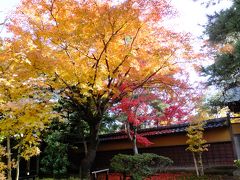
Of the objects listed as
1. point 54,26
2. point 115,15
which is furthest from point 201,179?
point 54,26

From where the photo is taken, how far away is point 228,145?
14.3 m

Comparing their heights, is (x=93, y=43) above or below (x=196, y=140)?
above

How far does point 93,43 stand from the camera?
34.9 feet

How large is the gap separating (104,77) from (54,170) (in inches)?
353

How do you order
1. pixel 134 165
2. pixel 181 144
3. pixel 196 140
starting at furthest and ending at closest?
pixel 181 144, pixel 196 140, pixel 134 165

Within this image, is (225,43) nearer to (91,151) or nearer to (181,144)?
(91,151)

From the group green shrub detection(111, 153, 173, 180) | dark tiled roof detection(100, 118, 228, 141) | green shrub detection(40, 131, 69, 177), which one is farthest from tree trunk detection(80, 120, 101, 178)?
dark tiled roof detection(100, 118, 228, 141)

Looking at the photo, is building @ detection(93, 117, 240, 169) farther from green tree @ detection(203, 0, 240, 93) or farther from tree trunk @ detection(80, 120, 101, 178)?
green tree @ detection(203, 0, 240, 93)

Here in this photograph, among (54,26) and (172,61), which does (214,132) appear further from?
(54,26)

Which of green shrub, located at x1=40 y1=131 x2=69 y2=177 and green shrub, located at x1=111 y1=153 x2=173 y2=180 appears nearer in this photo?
green shrub, located at x1=111 y1=153 x2=173 y2=180

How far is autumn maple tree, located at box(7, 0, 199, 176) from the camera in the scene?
1018 centimetres

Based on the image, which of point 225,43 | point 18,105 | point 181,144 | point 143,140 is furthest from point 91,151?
point 225,43

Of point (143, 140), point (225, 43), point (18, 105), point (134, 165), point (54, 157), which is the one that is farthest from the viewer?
point (54, 157)

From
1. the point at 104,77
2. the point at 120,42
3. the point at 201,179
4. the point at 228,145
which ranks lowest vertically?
the point at 201,179
